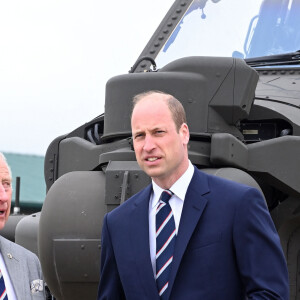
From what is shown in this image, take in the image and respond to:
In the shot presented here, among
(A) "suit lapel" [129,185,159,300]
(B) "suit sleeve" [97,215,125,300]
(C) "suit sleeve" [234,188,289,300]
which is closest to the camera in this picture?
(C) "suit sleeve" [234,188,289,300]

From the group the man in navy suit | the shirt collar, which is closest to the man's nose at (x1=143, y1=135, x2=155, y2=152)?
the man in navy suit

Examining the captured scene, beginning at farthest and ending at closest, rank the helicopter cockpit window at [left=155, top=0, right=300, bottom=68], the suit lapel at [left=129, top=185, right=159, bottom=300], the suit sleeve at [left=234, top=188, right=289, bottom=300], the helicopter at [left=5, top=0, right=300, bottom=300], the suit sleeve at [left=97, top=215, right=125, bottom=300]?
the helicopter cockpit window at [left=155, top=0, right=300, bottom=68] → the helicopter at [left=5, top=0, right=300, bottom=300] → the suit sleeve at [left=97, top=215, right=125, bottom=300] → the suit lapel at [left=129, top=185, right=159, bottom=300] → the suit sleeve at [left=234, top=188, right=289, bottom=300]

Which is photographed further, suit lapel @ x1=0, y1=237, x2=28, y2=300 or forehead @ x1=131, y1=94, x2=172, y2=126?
forehead @ x1=131, y1=94, x2=172, y2=126

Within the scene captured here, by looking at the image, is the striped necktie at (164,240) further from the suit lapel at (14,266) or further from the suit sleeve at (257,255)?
the suit lapel at (14,266)

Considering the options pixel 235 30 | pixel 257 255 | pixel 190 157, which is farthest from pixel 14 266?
pixel 235 30

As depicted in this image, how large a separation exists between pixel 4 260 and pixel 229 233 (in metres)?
0.81

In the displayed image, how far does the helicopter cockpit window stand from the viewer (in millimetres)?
5926

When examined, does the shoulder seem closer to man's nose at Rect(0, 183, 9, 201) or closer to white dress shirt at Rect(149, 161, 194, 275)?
man's nose at Rect(0, 183, 9, 201)

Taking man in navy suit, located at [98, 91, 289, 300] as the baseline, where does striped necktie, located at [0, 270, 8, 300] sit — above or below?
below

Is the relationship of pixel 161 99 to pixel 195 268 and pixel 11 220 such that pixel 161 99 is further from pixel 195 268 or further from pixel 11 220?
pixel 11 220

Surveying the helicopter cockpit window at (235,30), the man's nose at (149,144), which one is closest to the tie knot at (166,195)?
the man's nose at (149,144)

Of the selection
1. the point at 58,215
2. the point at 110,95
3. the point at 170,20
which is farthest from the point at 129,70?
the point at 58,215

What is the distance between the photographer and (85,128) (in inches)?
205

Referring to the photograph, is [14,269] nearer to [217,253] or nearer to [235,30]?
[217,253]
